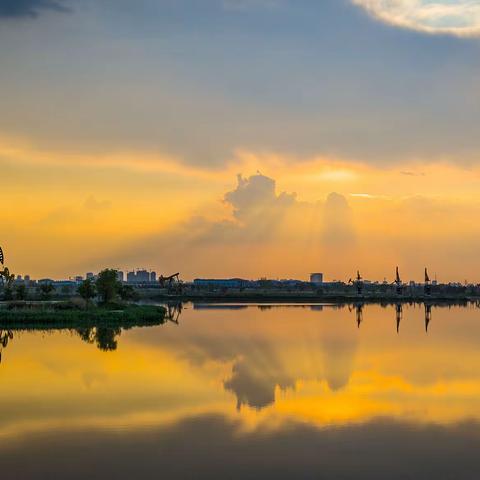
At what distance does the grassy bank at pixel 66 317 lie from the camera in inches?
1925

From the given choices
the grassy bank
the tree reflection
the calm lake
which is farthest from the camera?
the grassy bank

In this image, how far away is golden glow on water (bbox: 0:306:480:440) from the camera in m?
19.6

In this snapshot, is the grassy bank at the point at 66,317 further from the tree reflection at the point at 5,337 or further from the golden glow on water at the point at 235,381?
the golden glow on water at the point at 235,381

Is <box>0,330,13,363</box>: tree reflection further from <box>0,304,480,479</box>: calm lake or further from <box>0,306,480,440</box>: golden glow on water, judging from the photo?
<box>0,306,480,440</box>: golden glow on water

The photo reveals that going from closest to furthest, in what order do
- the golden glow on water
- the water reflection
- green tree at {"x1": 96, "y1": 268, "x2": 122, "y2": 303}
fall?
the golden glow on water < the water reflection < green tree at {"x1": 96, "y1": 268, "x2": 122, "y2": 303}

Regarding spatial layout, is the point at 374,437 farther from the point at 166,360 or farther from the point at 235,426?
the point at 166,360

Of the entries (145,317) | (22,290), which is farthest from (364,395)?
(22,290)

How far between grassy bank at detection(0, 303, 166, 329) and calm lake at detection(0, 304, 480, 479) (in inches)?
399

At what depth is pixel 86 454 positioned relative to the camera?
1523 centimetres

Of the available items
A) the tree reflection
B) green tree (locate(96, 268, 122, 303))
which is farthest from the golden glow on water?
green tree (locate(96, 268, 122, 303))

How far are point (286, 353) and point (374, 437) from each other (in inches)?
726

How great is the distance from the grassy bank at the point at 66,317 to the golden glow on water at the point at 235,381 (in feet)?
21.1

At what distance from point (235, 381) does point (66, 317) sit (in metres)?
27.9

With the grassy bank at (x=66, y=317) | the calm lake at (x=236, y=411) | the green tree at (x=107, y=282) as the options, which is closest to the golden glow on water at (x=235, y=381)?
the calm lake at (x=236, y=411)
